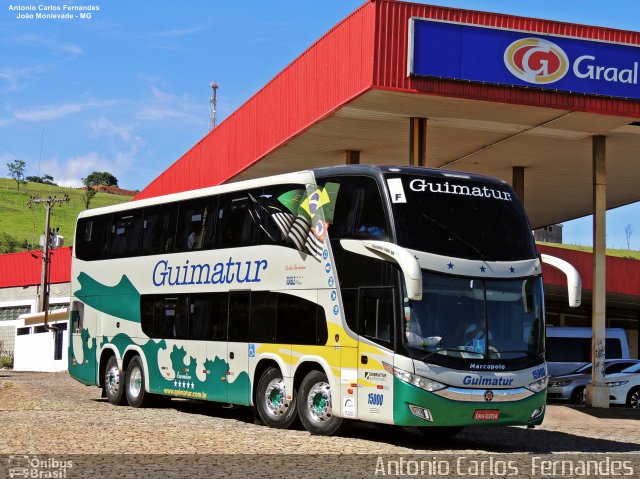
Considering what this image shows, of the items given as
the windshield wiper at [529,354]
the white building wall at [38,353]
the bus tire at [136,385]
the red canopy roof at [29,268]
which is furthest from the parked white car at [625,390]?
the red canopy roof at [29,268]

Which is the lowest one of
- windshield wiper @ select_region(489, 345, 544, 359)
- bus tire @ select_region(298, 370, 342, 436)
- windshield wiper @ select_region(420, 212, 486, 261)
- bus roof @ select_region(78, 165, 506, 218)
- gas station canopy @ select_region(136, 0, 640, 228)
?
bus tire @ select_region(298, 370, 342, 436)

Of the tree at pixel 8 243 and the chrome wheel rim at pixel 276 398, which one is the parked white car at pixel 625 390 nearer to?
the chrome wheel rim at pixel 276 398

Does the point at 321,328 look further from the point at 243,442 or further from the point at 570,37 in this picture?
the point at 570,37

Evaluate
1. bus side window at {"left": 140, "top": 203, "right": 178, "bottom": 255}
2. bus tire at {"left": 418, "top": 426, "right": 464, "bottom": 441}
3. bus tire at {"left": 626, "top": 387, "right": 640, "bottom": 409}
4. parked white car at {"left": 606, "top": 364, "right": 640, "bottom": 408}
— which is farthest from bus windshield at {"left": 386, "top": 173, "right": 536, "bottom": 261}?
bus tire at {"left": 626, "top": 387, "right": 640, "bottom": 409}

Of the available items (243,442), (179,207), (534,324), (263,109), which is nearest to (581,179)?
(263,109)

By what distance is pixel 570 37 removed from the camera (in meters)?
23.9

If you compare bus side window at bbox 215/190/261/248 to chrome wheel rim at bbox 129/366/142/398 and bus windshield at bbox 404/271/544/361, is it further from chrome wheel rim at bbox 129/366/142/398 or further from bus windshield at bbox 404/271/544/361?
bus windshield at bbox 404/271/544/361

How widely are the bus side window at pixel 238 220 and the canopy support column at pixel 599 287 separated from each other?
1056 centimetres

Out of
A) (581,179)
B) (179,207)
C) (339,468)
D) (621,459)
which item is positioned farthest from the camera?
(581,179)

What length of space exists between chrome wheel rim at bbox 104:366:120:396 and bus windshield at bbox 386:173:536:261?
9.66m

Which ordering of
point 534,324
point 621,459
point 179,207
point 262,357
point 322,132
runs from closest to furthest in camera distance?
point 621,459 → point 534,324 → point 262,357 → point 179,207 → point 322,132

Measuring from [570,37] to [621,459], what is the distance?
11.7m

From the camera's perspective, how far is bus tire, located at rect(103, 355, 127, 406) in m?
23.3

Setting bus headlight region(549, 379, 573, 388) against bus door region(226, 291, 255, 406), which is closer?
bus door region(226, 291, 255, 406)
